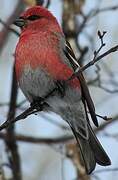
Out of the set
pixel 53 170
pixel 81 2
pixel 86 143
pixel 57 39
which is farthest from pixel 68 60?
pixel 53 170

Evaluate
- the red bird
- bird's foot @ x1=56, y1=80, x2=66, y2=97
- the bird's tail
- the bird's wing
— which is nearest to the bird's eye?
the red bird

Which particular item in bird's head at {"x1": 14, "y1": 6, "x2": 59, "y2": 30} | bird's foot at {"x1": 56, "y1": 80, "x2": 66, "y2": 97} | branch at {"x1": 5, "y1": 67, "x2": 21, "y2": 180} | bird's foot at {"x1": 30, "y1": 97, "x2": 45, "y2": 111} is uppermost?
bird's head at {"x1": 14, "y1": 6, "x2": 59, "y2": 30}

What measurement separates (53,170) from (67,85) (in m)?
4.06

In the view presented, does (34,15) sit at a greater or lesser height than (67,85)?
greater

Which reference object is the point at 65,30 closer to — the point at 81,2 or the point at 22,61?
the point at 81,2

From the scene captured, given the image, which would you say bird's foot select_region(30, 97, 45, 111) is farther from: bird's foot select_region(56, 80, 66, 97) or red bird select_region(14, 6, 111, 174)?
bird's foot select_region(56, 80, 66, 97)

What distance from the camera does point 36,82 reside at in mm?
4332

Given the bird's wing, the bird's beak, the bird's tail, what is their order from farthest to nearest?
the bird's beak, the bird's wing, the bird's tail

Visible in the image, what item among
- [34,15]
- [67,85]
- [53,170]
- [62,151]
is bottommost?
[53,170]

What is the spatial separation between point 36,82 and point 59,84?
160mm

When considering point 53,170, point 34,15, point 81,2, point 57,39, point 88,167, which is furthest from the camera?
point 53,170

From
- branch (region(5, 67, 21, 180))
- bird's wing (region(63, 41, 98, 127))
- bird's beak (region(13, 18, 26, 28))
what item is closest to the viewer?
bird's wing (region(63, 41, 98, 127))

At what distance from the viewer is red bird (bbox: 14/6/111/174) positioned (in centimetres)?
432

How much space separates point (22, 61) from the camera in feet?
14.5
